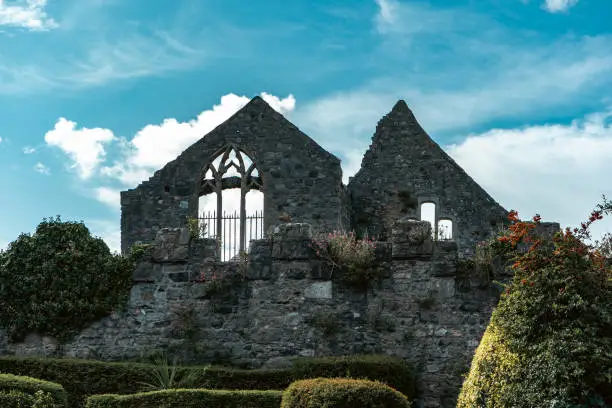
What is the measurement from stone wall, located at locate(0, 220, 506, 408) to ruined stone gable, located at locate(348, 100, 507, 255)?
1006 centimetres

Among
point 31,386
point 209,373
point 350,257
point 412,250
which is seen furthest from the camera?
point 350,257

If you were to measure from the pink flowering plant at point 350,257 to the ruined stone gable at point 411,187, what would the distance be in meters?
9.93

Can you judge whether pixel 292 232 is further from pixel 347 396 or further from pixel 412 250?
pixel 347 396

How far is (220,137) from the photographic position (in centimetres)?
2472

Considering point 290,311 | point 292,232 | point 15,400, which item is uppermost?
point 292,232

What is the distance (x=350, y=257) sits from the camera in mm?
15172

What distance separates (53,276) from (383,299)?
5.72 meters

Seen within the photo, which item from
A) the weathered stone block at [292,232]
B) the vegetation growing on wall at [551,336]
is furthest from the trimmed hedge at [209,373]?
the vegetation growing on wall at [551,336]

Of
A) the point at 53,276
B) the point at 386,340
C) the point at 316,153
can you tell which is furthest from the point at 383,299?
the point at 316,153

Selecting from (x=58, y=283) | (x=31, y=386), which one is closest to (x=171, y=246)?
(x=58, y=283)

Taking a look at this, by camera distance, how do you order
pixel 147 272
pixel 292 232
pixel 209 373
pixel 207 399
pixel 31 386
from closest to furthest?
pixel 207 399 < pixel 31 386 < pixel 209 373 < pixel 292 232 < pixel 147 272

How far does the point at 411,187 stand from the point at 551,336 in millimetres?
16956

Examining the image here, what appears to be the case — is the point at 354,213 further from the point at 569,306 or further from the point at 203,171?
the point at 569,306

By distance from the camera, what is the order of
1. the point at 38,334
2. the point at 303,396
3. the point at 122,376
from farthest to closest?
the point at 38,334
the point at 122,376
the point at 303,396
